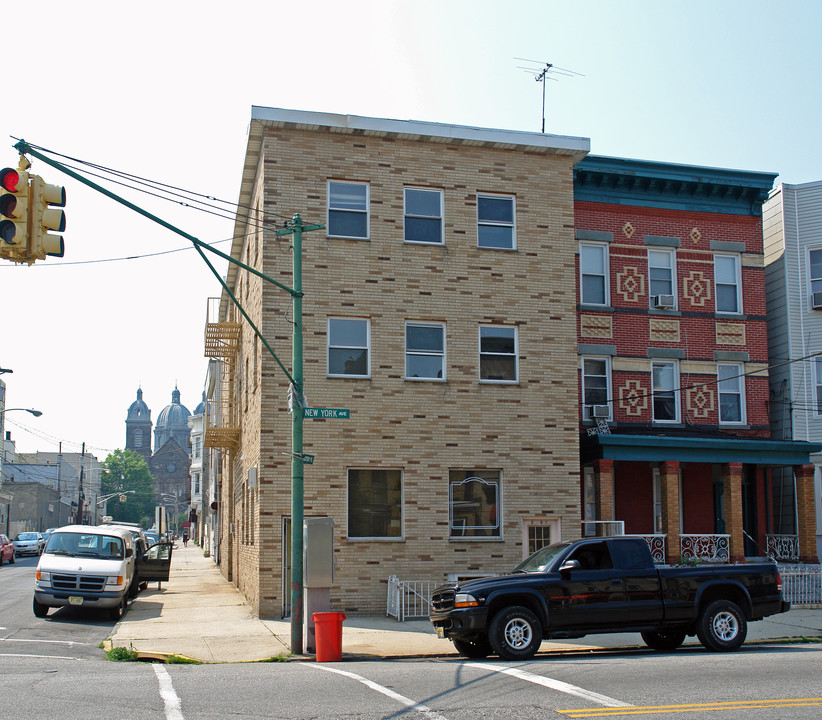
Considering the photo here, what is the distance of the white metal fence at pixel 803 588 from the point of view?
20803 millimetres

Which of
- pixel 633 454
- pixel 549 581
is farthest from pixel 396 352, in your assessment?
pixel 549 581

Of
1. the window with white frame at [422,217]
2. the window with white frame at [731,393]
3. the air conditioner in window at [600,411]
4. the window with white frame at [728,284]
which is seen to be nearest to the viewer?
the window with white frame at [422,217]

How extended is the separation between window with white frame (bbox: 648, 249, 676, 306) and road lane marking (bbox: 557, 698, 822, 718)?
16.2 meters

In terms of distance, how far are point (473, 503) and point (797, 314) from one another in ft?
38.4

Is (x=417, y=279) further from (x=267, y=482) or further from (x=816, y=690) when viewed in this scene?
(x=816, y=690)

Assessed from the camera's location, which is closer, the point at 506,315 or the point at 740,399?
the point at 506,315

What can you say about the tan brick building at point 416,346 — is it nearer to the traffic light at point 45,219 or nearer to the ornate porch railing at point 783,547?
the ornate porch railing at point 783,547

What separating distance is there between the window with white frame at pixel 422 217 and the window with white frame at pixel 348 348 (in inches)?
96.2

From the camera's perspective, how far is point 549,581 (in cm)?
1399

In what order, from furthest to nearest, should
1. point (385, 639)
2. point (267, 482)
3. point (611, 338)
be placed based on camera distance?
1. point (611, 338)
2. point (267, 482)
3. point (385, 639)

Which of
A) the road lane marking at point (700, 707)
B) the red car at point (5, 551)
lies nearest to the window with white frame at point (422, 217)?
the road lane marking at point (700, 707)

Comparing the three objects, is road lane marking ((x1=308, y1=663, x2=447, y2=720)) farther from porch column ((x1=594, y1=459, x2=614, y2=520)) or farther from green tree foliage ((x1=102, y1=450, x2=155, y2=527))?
green tree foliage ((x1=102, y1=450, x2=155, y2=527))

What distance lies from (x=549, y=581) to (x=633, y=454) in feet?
29.4

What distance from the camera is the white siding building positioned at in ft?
83.3
